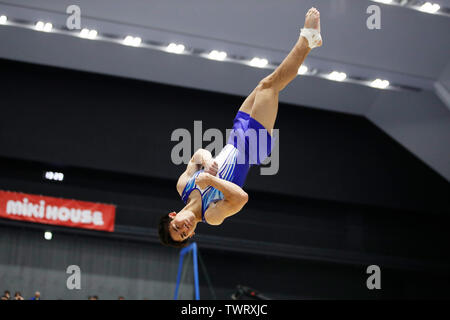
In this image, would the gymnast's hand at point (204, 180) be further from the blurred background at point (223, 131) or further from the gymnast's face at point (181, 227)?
the blurred background at point (223, 131)

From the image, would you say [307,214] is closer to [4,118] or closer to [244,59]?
[244,59]

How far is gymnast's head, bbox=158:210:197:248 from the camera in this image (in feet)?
19.5

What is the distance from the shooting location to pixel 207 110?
16891mm

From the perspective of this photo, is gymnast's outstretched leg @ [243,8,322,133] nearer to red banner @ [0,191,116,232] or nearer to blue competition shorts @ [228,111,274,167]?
blue competition shorts @ [228,111,274,167]

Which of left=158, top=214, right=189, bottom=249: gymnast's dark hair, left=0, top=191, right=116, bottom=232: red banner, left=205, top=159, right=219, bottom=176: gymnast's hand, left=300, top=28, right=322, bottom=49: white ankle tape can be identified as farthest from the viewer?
left=0, top=191, right=116, bottom=232: red banner

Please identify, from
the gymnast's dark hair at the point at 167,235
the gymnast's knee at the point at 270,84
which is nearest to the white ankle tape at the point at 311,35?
the gymnast's knee at the point at 270,84

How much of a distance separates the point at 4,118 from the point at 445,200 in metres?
12.7

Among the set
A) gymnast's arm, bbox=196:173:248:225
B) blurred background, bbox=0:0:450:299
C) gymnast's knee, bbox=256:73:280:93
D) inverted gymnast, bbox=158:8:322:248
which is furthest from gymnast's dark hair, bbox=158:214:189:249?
blurred background, bbox=0:0:450:299

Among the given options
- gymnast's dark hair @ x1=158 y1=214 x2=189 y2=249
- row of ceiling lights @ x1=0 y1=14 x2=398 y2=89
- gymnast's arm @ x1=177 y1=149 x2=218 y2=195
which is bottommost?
gymnast's dark hair @ x1=158 y1=214 x2=189 y2=249

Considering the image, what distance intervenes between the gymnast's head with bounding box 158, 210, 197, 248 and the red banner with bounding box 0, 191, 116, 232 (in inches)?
401

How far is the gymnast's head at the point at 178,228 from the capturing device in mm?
5938

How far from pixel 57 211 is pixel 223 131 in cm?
475

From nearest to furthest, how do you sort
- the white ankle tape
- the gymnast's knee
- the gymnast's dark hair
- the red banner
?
1. the gymnast's dark hair
2. the white ankle tape
3. the gymnast's knee
4. the red banner

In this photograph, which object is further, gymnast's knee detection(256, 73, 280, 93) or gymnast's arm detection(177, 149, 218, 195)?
gymnast's knee detection(256, 73, 280, 93)
